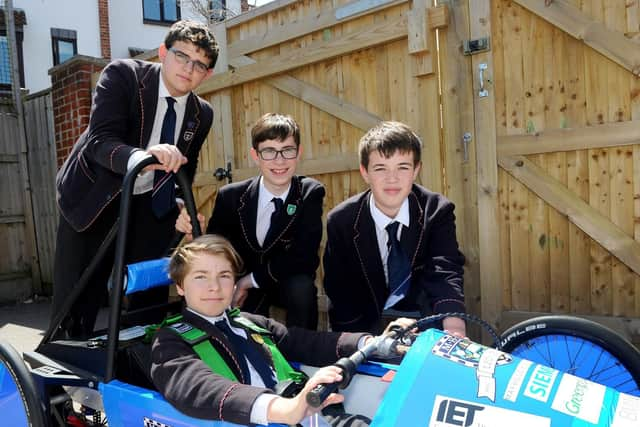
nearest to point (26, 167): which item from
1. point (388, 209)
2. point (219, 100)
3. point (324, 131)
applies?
point (219, 100)

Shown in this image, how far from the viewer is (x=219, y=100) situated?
15.7 ft

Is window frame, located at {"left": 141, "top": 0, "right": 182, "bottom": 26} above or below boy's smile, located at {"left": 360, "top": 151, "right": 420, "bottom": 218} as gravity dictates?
above

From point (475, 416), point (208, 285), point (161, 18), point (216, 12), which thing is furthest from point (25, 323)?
point (161, 18)

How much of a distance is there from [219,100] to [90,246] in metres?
2.61

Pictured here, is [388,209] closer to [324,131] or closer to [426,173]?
[426,173]

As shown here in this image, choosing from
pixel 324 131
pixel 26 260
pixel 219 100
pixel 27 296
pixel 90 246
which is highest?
pixel 219 100

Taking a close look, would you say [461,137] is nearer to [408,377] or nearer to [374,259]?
[374,259]

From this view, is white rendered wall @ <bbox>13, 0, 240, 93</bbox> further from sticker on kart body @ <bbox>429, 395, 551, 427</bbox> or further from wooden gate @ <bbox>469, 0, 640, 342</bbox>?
sticker on kart body @ <bbox>429, 395, 551, 427</bbox>

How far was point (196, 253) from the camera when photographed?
1.90 m

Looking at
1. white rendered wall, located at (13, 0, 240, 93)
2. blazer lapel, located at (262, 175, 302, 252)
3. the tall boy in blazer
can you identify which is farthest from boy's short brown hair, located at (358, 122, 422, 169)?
white rendered wall, located at (13, 0, 240, 93)

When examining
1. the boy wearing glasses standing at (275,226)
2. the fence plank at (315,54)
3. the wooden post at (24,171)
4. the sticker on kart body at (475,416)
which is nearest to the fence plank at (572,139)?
the fence plank at (315,54)

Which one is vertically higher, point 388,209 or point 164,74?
point 164,74

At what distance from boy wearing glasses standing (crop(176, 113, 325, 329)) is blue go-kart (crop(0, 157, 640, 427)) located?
423mm

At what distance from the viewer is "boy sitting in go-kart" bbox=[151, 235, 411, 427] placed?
1.50 meters
